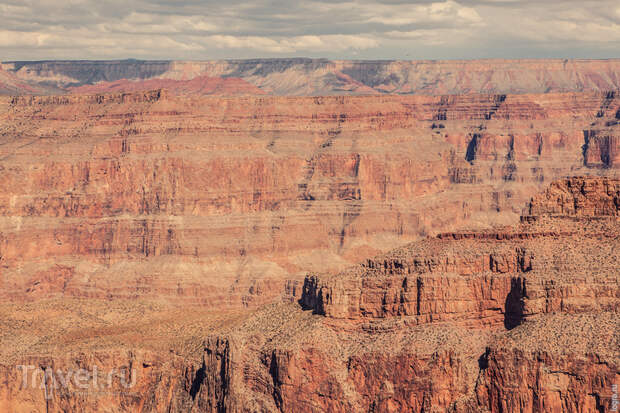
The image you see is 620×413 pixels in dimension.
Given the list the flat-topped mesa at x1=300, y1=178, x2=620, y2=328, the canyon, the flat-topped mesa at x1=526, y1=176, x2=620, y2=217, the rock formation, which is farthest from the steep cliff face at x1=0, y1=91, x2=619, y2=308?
the flat-topped mesa at x1=300, y1=178, x2=620, y2=328

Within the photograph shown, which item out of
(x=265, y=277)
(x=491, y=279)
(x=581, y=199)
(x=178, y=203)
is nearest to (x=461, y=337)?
(x=491, y=279)

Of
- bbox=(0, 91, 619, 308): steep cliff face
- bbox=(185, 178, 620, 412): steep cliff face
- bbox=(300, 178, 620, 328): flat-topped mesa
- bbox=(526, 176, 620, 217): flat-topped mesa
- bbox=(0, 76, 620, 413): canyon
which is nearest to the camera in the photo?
bbox=(185, 178, 620, 412): steep cliff face

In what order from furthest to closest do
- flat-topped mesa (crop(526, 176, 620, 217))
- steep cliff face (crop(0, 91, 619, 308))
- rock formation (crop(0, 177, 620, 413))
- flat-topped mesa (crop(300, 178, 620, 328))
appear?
1. steep cliff face (crop(0, 91, 619, 308))
2. flat-topped mesa (crop(526, 176, 620, 217))
3. flat-topped mesa (crop(300, 178, 620, 328))
4. rock formation (crop(0, 177, 620, 413))

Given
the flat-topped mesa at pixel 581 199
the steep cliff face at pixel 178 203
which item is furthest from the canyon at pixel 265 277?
the steep cliff face at pixel 178 203

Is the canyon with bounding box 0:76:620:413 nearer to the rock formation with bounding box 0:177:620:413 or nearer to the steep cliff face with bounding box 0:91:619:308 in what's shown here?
the rock formation with bounding box 0:177:620:413

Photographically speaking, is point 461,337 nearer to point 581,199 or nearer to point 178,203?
point 581,199

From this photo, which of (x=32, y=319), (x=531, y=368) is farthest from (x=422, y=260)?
(x=32, y=319)
